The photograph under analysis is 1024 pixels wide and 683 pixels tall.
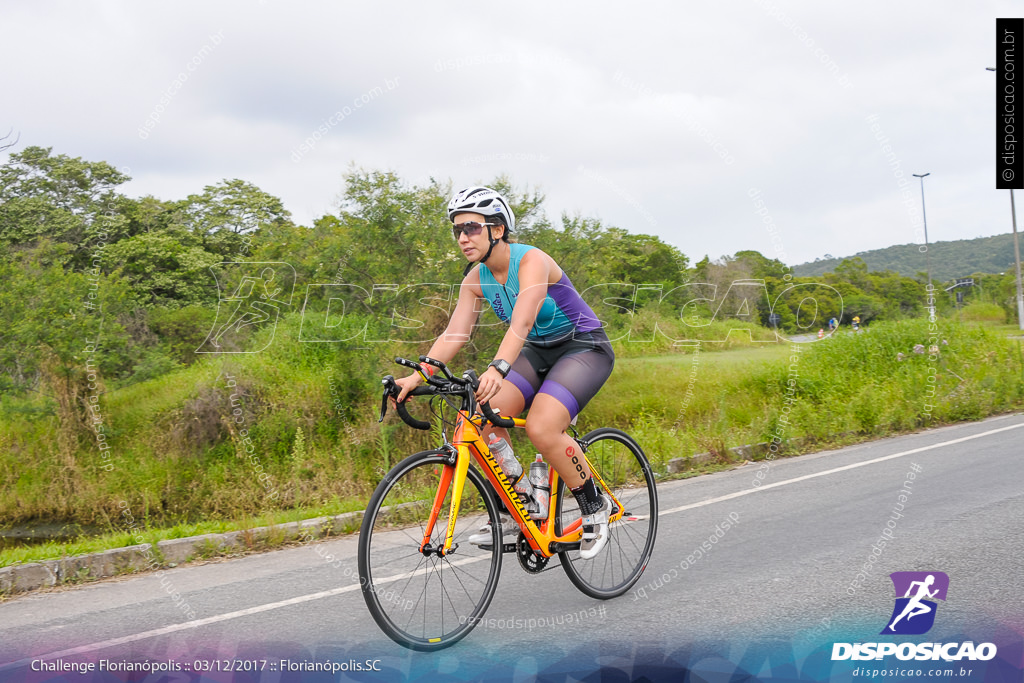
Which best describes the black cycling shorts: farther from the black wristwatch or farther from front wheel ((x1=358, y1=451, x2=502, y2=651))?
front wheel ((x1=358, y1=451, x2=502, y2=651))

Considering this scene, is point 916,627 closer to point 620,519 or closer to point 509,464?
point 620,519

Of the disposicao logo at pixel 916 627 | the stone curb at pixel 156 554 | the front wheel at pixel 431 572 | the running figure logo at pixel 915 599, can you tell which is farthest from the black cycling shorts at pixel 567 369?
the stone curb at pixel 156 554

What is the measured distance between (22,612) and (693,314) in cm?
1385

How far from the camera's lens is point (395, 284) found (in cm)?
1262

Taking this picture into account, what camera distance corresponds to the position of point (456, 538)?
12.5ft

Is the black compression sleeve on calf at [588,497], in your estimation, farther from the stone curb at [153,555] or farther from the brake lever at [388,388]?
the stone curb at [153,555]

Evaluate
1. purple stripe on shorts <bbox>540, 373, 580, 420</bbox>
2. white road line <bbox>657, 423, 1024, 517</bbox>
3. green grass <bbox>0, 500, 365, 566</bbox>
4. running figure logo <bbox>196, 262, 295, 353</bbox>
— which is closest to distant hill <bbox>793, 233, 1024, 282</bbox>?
white road line <bbox>657, 423, 1024, 517</bbox>

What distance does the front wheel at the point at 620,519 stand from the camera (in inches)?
177

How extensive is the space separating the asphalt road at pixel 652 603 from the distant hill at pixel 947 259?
11472 mm

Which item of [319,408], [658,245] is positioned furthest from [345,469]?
[658,245]

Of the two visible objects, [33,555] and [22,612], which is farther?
[33,555]

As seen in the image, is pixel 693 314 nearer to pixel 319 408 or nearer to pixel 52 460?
pixel 319 408

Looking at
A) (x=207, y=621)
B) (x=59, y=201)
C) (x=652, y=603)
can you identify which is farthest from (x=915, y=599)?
(x=59, y=201)

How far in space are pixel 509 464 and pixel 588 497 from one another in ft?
1.99
